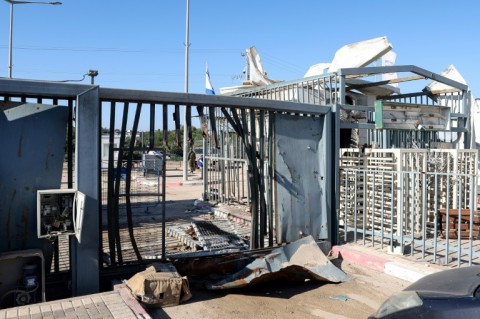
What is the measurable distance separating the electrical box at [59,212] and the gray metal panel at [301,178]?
3348mm

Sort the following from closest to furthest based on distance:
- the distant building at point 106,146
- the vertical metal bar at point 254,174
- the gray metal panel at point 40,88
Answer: the gray metal panel at point 40,88
the distant building at point 106,146
the vertical metal bar at point 254,174

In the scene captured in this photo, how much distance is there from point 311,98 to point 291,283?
481 centimetres

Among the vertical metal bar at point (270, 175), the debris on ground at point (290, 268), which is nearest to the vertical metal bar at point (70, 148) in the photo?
the debris on ground at point (290, 268)

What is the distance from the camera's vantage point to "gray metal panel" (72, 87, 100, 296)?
5293 mm

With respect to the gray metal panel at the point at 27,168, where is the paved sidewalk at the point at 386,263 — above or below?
below

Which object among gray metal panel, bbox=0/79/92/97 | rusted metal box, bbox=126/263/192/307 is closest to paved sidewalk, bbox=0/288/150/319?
rusted metal box, bbox=126/263/192/307

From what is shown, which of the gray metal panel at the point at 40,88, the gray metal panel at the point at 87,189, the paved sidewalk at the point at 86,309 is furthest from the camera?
the gray metal panel at the point at 87,189

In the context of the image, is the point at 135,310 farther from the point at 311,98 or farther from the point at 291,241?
the point at 311,98

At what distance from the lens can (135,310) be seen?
461 centimetres

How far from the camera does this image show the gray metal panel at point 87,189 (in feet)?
17.4

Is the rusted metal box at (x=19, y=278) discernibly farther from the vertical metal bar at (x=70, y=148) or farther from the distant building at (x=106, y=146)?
the distant building at (x=106, y=146)

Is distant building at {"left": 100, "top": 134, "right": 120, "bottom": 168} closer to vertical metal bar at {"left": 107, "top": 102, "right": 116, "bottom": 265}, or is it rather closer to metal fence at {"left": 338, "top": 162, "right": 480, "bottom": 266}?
vertical metal bar at {"left": 107, "top": 102, "right": 116, "bottom": 265}

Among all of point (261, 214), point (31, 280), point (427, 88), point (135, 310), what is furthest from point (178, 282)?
point (427, 88)

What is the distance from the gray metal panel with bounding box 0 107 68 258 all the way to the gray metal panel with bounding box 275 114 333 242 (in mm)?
3566
